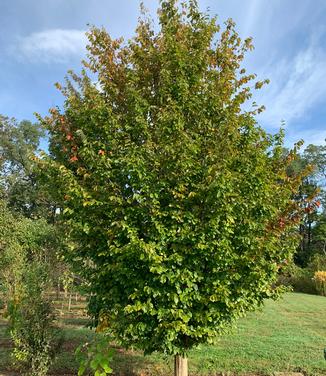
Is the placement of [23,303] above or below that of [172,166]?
below

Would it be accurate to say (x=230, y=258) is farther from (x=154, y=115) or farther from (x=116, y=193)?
(x=154, y=115)

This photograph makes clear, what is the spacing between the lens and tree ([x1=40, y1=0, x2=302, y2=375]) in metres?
4.10

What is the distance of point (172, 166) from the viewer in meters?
4.22

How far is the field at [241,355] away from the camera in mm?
6098

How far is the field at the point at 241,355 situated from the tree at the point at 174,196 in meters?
0.90

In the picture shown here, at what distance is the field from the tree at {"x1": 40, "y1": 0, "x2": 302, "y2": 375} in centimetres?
90

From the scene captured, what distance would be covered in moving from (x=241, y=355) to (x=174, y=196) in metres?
4.13

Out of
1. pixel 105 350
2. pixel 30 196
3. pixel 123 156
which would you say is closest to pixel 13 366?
→ pixel 105 350

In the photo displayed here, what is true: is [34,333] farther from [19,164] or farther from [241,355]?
[19,164]

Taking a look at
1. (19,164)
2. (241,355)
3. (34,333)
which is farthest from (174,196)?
(19,164)

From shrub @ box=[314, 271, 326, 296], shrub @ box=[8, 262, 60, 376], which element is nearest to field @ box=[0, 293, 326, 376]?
shrub @ box=[8, 262, 60, 376]

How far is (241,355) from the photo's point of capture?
6.85 m

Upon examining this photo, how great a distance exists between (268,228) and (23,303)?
3679mm

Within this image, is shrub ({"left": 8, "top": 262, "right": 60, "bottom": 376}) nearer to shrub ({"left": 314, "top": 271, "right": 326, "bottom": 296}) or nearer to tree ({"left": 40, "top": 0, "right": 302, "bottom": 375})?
tree ({"left": 40, "top": 0, "right": 302, "bottom": 375})
